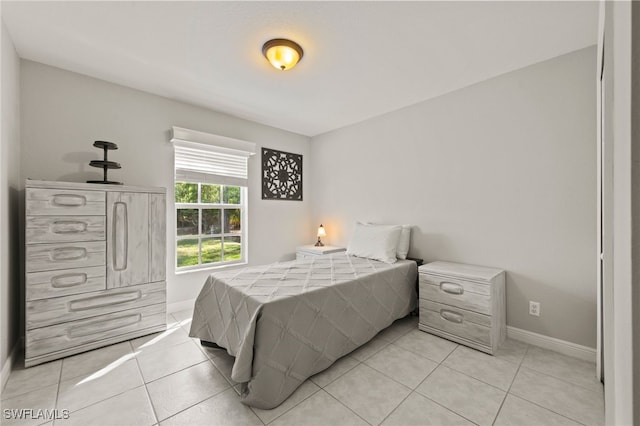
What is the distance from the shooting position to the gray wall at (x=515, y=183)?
215 centimetres

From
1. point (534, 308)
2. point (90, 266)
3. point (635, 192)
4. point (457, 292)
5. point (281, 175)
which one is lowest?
point (534, 308)

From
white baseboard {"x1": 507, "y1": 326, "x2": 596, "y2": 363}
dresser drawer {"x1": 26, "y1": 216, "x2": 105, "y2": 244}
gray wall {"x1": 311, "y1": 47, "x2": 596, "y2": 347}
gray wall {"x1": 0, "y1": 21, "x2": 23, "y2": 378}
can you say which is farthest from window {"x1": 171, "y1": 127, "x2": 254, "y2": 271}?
white baseboard {"x1": 507, "y1": 326, "x2": 596, "y2": 363}

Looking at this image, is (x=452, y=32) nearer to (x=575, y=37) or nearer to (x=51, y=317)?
(x=575, y=37)

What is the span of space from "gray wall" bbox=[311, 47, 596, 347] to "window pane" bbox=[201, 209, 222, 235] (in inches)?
88.3

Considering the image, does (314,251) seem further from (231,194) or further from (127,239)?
(127,239)

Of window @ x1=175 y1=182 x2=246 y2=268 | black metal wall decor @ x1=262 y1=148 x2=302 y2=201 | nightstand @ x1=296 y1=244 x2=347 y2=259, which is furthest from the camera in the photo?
black metal wall decor @ x1=262 y1=148 x2=302 y2=201

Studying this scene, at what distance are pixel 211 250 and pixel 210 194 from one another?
75 centimetres

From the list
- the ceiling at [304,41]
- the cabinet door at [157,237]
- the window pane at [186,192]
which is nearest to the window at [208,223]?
the window pane at [186,192]

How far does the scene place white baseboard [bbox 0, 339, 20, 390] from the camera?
181 centimetres

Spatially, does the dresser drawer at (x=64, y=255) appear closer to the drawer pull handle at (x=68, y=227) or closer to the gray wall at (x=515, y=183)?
the drawer pull handle at (x=68, y=227)

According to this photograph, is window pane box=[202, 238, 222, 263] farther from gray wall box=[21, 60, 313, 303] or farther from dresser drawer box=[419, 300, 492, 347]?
dresser drawer box=[419, 300, 492, 347]

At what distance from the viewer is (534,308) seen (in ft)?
7.77

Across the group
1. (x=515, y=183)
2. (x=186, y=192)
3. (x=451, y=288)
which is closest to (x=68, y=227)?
(x=186, y=192)

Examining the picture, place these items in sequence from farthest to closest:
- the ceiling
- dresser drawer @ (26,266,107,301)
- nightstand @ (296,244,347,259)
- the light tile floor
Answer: nightstand @ (296,244,347,259)
dresser drawer @ (26,266,107,301)
the ceiling
the light tile floor
